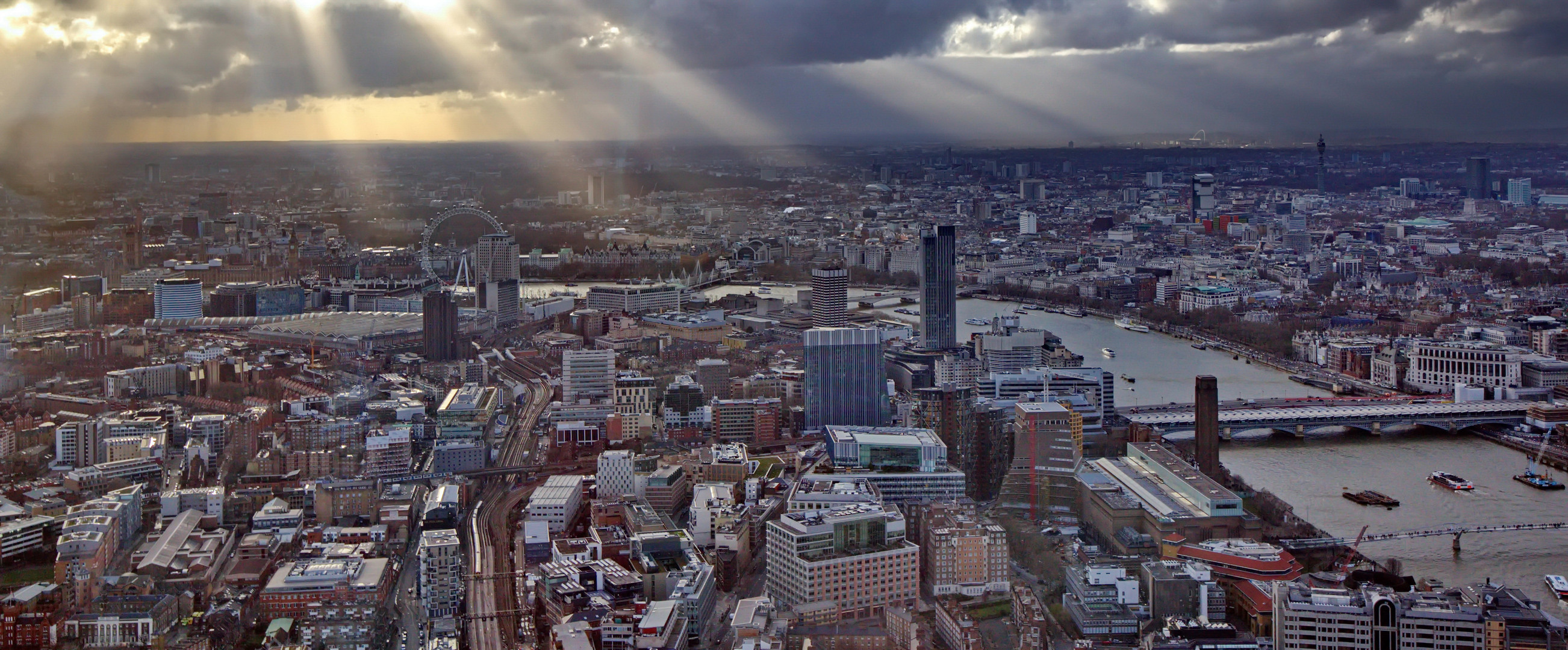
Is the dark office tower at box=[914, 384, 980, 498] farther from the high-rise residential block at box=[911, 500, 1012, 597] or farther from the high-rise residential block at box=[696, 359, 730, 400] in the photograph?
the high-rise residential block at box=[696, 359, 730, 400]

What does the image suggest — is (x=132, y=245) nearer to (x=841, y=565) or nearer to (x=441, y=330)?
(x=441, y=330)

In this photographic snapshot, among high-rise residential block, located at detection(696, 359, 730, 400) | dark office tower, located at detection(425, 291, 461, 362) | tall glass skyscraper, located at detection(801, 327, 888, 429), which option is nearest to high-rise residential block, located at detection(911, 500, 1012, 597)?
tall glass skyscraper, located at detection(801, 327, 888, 429)

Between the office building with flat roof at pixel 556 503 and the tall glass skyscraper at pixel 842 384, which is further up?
the tall glass skyscraper at pixel 842 384

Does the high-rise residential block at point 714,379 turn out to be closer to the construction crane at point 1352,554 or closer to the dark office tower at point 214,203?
the construction crane at point 1352,554

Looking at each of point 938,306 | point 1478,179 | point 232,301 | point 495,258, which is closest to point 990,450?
point 938,306

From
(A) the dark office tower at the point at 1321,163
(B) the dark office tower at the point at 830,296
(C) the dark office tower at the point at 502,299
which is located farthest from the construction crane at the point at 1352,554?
(A) the dark office tower at the point at 1321,163

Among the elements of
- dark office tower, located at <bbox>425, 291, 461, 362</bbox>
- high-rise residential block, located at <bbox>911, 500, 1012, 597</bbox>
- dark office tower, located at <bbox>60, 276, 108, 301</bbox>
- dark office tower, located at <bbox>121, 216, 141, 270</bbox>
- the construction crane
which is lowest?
the construction crane
